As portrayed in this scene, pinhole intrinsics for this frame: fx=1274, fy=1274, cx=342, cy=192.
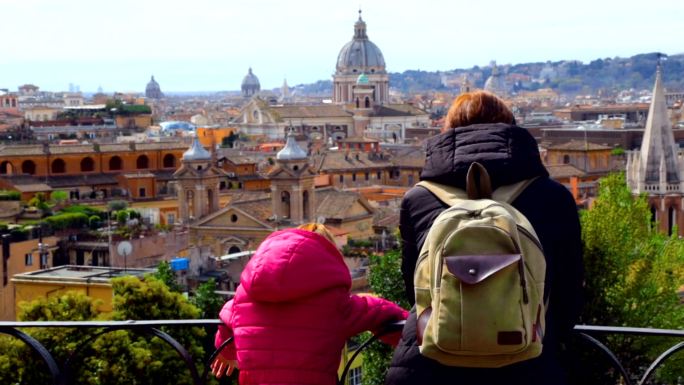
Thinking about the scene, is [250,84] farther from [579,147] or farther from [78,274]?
[78,274]

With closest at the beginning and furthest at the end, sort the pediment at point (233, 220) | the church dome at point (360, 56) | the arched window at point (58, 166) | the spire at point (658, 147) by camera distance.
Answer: the pediment at point (233, 220)
the spire at point (658, 147)
the arched window at point (58, 166)
the church dome at point (360, 56)

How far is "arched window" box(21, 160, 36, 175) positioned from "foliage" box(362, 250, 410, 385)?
92.1 ft

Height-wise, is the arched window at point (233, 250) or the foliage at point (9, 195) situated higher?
the foliage at point (9, 195)

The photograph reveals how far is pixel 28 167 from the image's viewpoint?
40.4 meters

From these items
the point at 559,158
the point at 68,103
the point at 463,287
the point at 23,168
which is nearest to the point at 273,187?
the point at 23,168

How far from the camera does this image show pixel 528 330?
2543 mm

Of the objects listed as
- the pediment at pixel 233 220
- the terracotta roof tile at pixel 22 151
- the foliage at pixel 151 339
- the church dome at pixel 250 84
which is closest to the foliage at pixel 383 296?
the foliage at pixel 151 339

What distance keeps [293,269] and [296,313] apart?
0.37 ft

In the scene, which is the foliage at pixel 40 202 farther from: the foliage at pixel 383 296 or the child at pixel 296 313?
the child at pixel 296 313

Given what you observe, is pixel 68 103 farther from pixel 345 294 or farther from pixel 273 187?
pixel 345 294

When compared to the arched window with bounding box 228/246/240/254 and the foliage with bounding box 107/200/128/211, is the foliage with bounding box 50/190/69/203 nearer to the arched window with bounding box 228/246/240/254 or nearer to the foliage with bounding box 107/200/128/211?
the foliage with bounding box 107/200/128/211

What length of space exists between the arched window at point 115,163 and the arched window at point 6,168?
3198 millimetres

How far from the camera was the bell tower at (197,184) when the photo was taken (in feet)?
94.5

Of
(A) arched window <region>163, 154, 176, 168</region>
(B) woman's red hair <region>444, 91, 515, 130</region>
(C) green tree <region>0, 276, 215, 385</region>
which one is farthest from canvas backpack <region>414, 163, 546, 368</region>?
(A) arched window <region>163, 154, 176, 168</region>
